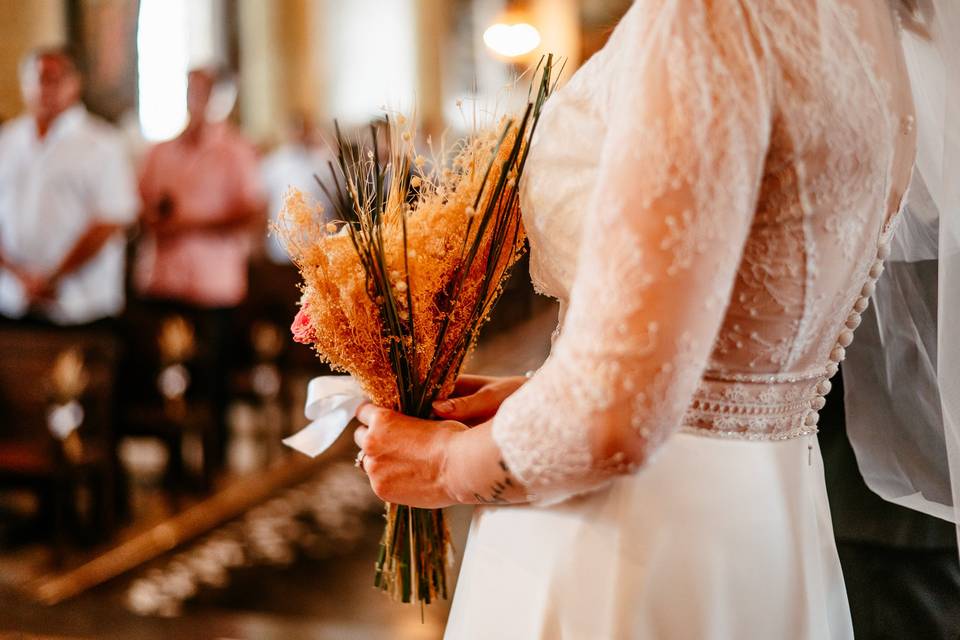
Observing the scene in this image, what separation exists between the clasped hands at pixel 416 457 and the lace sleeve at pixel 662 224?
0.71 feet

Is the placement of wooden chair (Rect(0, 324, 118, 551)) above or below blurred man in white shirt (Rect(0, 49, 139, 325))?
below

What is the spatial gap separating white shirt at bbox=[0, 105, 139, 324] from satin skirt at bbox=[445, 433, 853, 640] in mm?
4523

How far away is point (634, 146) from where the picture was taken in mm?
948

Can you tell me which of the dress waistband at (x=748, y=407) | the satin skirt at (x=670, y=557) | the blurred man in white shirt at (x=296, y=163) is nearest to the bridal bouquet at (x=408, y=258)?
the satin skirt at (x=670, y=557)

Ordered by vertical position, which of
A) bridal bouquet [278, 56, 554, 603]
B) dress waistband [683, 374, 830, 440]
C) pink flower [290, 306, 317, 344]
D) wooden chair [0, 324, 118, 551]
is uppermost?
bridal bouquet [278, 56, 554, 603]

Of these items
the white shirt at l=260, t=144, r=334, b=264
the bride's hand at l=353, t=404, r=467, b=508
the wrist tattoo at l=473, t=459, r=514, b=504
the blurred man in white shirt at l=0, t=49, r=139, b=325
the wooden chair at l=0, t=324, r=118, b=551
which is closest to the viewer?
the wrist tattoo at l=473, t=459, r=514, b=504

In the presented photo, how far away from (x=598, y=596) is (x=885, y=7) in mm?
813

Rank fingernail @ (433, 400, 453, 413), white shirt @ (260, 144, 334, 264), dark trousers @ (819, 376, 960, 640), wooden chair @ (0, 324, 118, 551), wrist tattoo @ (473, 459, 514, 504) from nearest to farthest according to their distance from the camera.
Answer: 1. wrist tattoo @ (473, 459, 514, 504)
2. fingernail @ (433, 400, 453, 413)
3. dark trousers @ (819, 376, 960, 640)
4. wooden chair @ (0, 324, 118, 551)
5. white shirt @ (260, 144, 334, 264)

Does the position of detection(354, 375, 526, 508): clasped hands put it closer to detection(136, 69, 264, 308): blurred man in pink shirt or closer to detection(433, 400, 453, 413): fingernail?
detection(433, 400, 453, 413): fingernail

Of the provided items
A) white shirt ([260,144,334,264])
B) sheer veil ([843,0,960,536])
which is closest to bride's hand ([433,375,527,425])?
sheer veil ([843,0,960,536])

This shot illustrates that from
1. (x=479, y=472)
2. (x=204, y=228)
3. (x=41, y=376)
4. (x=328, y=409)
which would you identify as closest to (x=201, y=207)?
(x=204, y=228)

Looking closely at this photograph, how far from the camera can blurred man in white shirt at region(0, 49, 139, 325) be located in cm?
523

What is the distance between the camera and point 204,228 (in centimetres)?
570

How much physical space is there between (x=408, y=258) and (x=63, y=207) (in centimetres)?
459
